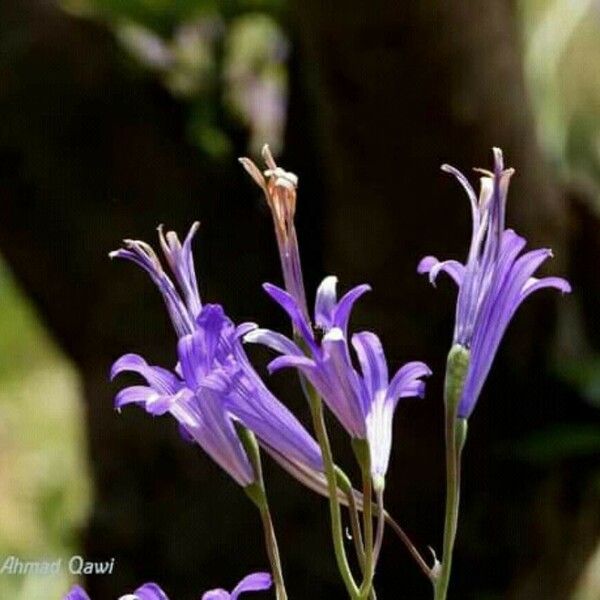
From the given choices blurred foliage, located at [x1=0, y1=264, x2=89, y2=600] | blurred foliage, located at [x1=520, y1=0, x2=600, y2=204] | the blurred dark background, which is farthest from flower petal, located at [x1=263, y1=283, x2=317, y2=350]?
blurred foliage, located at [x1=0, y1=264, x2=89, y2=600]

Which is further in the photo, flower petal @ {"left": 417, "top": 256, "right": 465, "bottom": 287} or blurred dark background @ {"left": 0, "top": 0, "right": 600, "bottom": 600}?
blurred dark background @ {"left": 0, "top": 0, "right": 600, "bottom": 600}

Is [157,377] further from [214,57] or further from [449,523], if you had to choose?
[214,57]

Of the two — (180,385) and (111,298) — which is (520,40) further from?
(180,385)

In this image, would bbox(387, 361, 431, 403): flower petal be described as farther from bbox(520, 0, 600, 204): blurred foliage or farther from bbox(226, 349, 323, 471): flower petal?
bbox(520, 0, 600, 204): blurred foliage

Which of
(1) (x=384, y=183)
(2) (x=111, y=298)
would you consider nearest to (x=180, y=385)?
(1) (x=384, y=183)

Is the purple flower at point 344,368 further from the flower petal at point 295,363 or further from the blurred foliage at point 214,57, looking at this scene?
the blurred foliage at point 214,57

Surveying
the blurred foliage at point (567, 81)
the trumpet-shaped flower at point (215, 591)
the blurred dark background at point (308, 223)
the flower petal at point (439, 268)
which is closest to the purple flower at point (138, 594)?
the trumpet-shaped flower at point (215, 591)

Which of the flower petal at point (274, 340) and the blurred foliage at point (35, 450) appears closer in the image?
the flower petal at point (274, 340)
